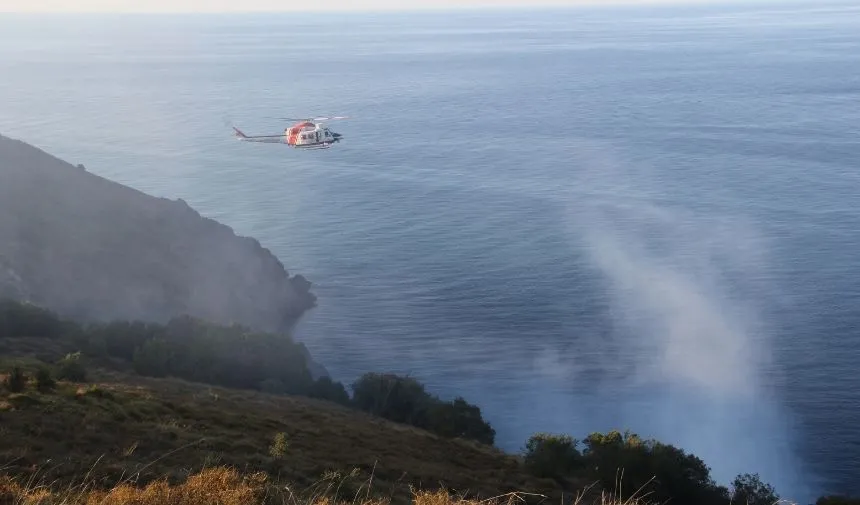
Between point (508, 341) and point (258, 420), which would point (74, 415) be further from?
point (508, 341)

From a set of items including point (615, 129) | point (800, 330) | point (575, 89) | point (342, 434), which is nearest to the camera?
point (342, 434)

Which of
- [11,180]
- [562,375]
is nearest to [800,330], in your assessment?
[562,375]

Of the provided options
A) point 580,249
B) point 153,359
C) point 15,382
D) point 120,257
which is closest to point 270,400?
point 153,359

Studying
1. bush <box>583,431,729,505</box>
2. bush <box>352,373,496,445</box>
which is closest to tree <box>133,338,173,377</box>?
bush <box>352,373,496,445</box>

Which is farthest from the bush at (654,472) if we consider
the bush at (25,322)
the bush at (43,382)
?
the bush at (25,322)

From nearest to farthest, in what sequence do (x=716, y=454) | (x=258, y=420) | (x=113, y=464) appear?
(x=113, y=464), (x=258, y=420), (x=716, y=454)

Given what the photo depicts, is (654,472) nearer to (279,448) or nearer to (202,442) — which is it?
(279,448)

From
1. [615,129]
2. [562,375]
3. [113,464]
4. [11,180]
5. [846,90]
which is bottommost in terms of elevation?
[113,464]
